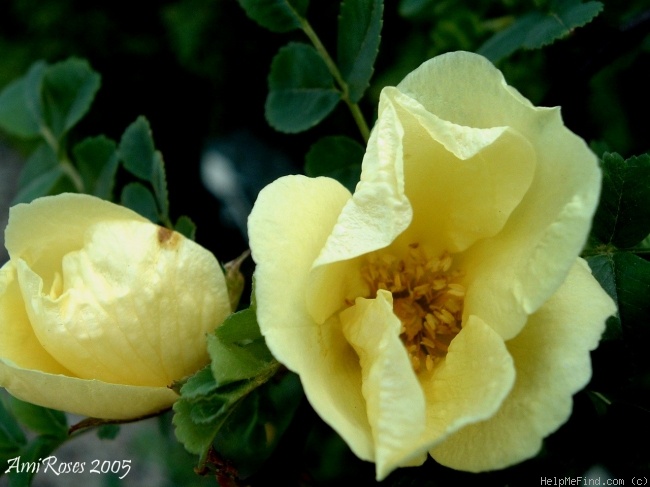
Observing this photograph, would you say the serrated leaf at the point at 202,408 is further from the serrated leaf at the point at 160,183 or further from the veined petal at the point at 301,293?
the serrated leaf at the point at 160,183

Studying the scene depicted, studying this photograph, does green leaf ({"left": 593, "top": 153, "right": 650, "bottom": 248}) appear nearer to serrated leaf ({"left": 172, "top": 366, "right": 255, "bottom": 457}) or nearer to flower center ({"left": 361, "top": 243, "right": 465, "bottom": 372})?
flower center ({"left": 361, "top": 243, "right": 465, "bottom": 372})

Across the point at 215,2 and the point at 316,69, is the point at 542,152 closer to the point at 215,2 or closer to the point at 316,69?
the point at 316,69

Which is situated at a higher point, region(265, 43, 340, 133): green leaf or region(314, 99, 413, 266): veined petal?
region(314, 99, 413, 266): veined petal

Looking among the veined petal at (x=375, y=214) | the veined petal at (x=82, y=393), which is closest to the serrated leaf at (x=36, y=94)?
the veined petal at (x=82, y=393)

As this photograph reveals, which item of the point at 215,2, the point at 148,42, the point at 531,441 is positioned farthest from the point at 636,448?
the point at 148,42

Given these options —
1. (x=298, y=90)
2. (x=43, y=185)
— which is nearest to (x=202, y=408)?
(x=298, y=90)

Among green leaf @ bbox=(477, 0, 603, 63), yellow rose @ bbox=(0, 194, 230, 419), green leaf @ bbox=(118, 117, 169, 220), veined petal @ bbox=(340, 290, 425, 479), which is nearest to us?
veined petal @ bbox=(340, 290, 425, 479)

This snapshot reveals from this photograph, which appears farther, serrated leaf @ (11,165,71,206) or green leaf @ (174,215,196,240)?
serrated leaf @ (11,165,71,206)

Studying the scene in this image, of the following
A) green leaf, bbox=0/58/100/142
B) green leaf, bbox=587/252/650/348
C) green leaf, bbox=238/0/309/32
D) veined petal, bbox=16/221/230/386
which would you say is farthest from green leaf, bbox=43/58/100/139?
green leaf, bbox=587/252/650/348
